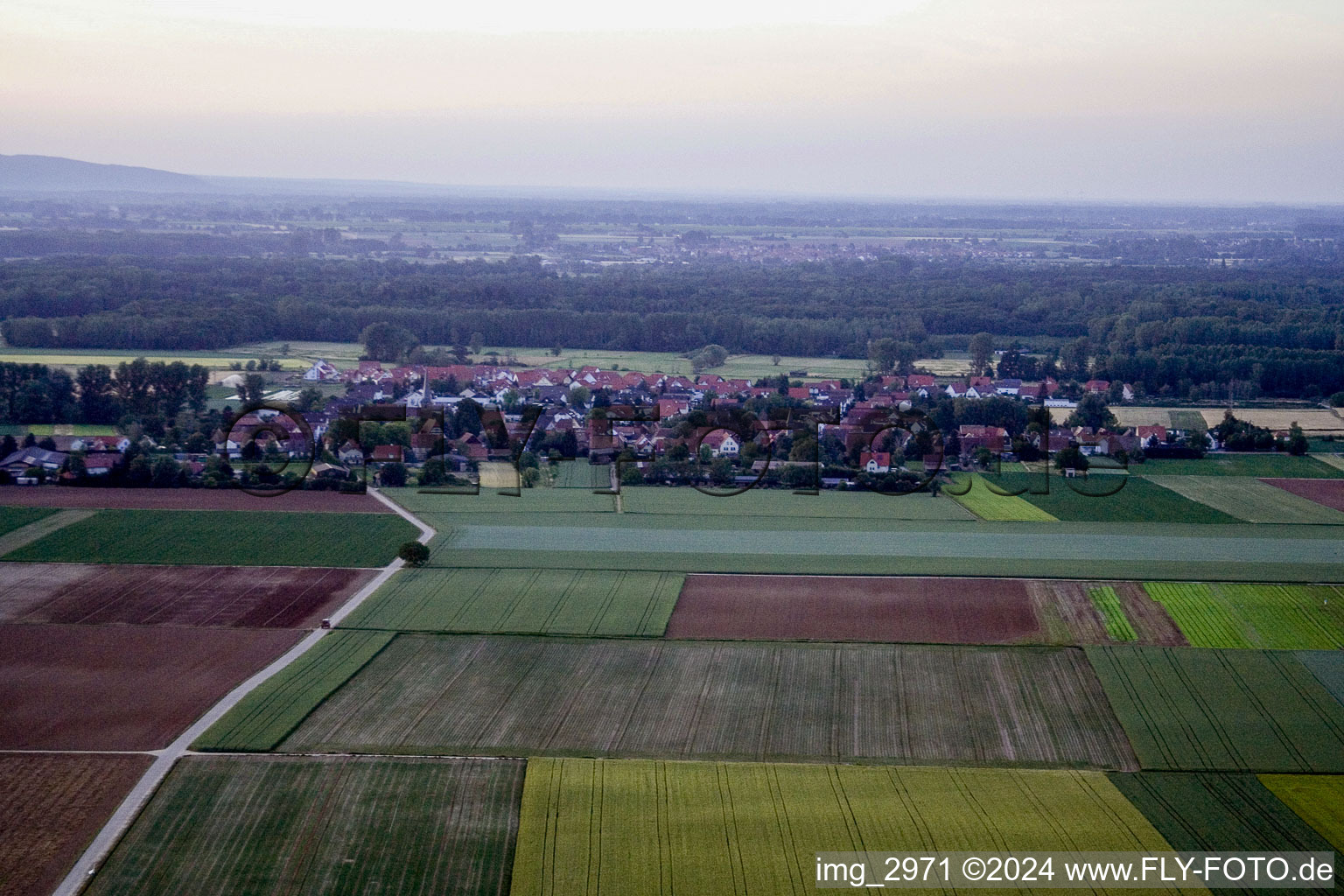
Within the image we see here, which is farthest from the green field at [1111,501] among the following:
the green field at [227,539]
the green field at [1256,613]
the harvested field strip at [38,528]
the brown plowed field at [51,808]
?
the harvested field strip at [38,528]

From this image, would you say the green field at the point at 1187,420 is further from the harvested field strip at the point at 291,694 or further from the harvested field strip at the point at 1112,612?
the harvested field strip at the point at 291,694

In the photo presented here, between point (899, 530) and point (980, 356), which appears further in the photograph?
point (980, 356)

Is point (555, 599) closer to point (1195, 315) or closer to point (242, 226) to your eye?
point (1195, 315)

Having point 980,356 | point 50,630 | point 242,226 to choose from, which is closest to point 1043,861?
point 50,630

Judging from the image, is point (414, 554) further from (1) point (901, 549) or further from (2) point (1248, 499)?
(2) point (1248, 499)

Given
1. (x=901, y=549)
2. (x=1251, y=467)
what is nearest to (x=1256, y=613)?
(x=901, y=549)

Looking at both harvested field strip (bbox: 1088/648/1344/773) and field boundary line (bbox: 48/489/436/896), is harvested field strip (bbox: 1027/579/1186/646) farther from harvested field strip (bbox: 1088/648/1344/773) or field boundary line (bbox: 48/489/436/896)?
field boundary line (bbox: 48/489/436/896)

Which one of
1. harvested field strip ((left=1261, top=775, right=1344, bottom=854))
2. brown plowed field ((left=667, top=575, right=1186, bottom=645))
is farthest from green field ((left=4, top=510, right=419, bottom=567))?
harvested field strip ((left=1261, top=775, right=1344, bottom=854))
